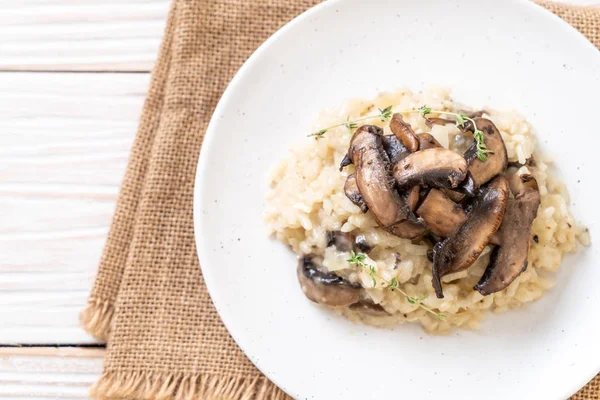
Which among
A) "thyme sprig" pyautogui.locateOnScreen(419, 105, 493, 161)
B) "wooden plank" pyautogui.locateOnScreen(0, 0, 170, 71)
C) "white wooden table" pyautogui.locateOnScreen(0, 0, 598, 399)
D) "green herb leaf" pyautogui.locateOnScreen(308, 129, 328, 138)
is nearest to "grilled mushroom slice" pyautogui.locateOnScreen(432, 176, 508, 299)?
"thyme sprig" pyautogui.locateOnScreen(419, 105, 493, 161)

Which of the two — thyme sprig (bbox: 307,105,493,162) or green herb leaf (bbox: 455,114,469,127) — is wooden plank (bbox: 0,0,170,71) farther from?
green herb leaf (bbox: 455,114,469,127)

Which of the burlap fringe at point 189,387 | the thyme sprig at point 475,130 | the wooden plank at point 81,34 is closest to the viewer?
the thyme sprig at point 475,130

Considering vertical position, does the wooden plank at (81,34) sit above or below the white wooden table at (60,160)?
above

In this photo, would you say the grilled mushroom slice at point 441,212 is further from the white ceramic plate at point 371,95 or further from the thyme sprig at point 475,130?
the white ceramic plate at point 371,95

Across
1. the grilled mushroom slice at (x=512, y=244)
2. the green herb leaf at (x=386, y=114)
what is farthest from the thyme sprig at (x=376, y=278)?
the green herb leaf at (x=386, y=114)

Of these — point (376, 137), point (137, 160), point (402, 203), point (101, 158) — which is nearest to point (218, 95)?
point (137, 160)

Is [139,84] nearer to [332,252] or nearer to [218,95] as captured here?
[218,95]

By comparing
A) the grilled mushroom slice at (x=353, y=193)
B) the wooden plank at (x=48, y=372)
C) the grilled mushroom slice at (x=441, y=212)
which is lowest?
the wooden plank at (x=48, y=372)

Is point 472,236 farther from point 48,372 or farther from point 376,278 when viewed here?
point 48,372
